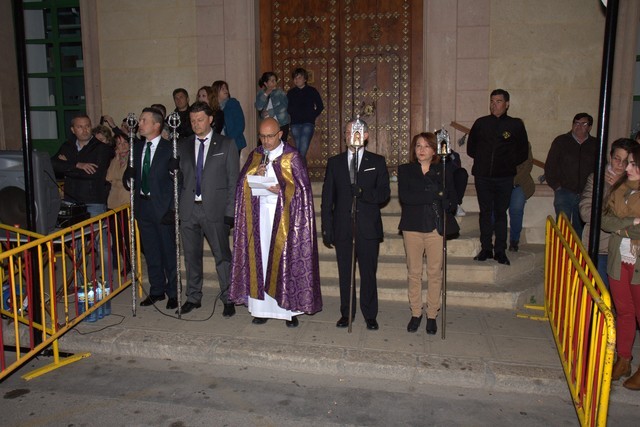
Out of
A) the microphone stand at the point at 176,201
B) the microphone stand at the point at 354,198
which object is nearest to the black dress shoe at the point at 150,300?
the microphone stand at the point at 176,201

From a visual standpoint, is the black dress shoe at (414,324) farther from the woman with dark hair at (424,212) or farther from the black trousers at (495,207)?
the black trousers at (495,207)

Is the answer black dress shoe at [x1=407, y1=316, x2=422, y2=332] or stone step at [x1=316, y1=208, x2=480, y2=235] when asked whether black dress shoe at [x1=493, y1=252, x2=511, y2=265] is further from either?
black dress shoe at [x1=407, y1=316, x2=422, y2=332]

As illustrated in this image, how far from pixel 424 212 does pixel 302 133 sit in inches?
161

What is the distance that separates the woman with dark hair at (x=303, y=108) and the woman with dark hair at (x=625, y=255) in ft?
17.1

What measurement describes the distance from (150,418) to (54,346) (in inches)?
62.9

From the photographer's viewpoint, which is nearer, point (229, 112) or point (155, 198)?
point (155, 198)

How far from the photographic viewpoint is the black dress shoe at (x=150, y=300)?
6.63 metres

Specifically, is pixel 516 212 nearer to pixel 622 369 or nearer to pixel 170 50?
pixel 622 369

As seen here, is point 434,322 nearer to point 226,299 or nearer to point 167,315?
point 226,299

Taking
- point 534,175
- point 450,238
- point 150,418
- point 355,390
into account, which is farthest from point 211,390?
point 534,175

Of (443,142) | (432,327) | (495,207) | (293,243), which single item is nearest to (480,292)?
(432,327)

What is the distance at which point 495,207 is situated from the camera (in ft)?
24.0

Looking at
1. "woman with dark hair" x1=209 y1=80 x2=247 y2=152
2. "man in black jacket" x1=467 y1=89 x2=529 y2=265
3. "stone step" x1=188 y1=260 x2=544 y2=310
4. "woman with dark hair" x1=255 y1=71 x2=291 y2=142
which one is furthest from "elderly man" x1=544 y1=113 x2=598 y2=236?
"woman with dark hair" x1=209 y1=80 x2=247 y2=152

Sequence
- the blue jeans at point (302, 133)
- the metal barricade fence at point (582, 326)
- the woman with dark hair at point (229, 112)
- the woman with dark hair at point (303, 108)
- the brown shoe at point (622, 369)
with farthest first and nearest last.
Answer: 1. the blue jeans at point (302, 133)
2. the woman with dark hair at point (303, 108)
3. the woman with dark hair at point (229, 112)
4. the brown shoe at point (622, 369)
5. the metal barricade fence at point (582, 326)
